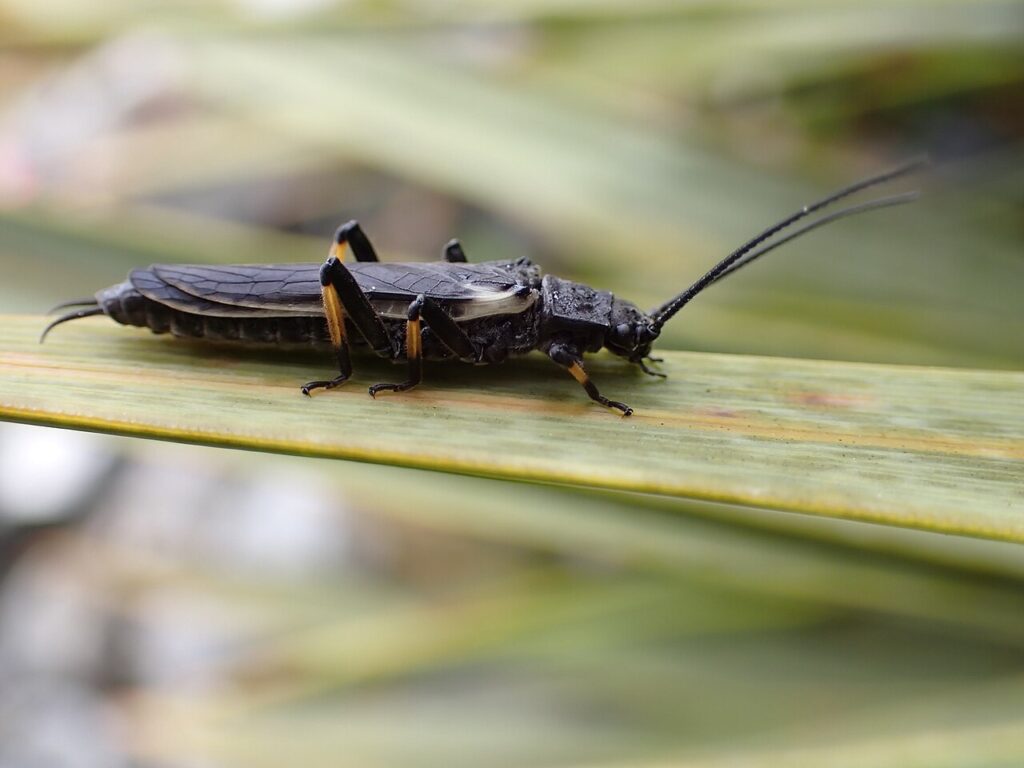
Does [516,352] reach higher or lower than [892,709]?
higher

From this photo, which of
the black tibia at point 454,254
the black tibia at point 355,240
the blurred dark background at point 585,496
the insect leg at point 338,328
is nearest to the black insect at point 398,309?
the insect leg at point 338,328

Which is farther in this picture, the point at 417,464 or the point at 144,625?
the point at 144,625

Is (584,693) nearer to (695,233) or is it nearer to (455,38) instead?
(695,233)

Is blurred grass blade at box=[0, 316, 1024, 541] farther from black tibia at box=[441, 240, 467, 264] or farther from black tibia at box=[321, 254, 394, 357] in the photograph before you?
black tibia at box=[441, 240, 467, 264]

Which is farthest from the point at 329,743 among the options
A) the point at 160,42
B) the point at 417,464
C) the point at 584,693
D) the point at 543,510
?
the point at 160,42

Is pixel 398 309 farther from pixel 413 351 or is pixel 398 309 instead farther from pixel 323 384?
pixel 323 384

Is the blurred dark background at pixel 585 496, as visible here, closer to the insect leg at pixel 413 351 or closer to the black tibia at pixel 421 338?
the black tibia at pixel 421 338
